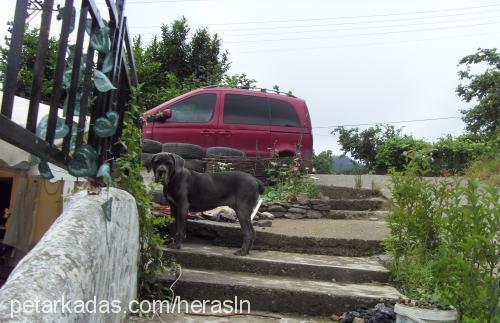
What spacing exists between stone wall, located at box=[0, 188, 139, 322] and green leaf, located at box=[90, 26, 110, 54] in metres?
0.81

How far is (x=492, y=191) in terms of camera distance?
3561 millimetres

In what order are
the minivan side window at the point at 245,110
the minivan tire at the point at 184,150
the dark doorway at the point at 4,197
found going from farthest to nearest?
the minivan side window at the point at 245,110, the minivan tire at the point at 184,150, the dark doorway at the point at 4,197

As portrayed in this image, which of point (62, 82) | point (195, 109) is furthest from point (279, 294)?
point (195, 109)

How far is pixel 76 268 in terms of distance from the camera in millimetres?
2123

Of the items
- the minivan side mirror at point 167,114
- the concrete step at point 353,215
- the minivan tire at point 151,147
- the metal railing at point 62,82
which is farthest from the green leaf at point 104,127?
the minivan side mirror at point 167,114

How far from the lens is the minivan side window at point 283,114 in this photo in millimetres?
10742

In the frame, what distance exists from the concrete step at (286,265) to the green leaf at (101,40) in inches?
131

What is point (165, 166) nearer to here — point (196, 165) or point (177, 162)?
point (177, 162)

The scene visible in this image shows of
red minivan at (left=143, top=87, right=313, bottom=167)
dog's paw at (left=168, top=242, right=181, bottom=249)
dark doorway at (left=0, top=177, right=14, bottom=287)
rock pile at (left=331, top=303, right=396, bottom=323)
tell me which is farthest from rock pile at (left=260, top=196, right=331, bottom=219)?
dark doorway at (left=0, top=177, right=14, bottom=287)

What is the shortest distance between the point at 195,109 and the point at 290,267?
5356mm

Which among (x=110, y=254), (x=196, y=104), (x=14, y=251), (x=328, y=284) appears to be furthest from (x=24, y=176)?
(x=110, y=254)

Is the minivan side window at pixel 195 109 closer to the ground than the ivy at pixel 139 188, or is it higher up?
higher up

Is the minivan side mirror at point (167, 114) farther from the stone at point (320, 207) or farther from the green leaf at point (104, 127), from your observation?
the green leaf at point (104, 127)

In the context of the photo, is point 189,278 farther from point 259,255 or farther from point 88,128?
point 88,128
